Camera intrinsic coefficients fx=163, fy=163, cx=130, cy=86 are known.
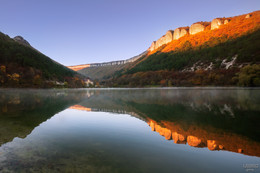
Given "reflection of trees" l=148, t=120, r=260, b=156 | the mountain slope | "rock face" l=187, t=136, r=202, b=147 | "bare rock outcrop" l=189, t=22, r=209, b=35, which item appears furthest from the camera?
"bare rock outcrop" l=189, t=22, r=209, b=35

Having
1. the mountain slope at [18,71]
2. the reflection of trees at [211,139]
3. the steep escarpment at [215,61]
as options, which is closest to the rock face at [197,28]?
the steep escarpment at [215,61]

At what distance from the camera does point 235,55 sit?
10506 cm

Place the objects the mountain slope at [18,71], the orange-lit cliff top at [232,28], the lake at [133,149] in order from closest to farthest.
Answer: the lake at [133,149] → the mountain slope at [18,71] → the orange-lit cliff top at [232,28]

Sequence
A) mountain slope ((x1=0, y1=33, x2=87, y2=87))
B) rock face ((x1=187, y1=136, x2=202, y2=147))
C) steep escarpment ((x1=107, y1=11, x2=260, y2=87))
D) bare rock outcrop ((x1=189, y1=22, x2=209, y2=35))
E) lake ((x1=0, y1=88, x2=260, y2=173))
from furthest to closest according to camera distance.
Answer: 1. bare rock outcrop ((x1=189, y1=22, x2=209, y2=35))
2. steep escarpment ((x1=107, y1=11, x2=260, y2=87))
3. mountain slope ((x1=0, y1=33, x2=87, y2=87))
4. rock face ((x1=187, y1=136, x2=202, y2=147))
5. lake ((x1=0, y1=88, x2=260, y2=173))

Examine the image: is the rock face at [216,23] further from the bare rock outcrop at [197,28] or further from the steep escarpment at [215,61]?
the bare rock outcrop at [197,28]

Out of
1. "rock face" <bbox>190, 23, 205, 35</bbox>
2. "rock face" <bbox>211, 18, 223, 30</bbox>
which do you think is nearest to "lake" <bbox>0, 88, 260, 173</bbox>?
"rock face" <bbox>211, 18, 223, 30</bbox>

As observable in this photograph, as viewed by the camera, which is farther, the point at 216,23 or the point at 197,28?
the point at 197,28

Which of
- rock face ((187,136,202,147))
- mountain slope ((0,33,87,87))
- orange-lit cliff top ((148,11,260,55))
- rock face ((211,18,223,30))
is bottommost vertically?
rock face ((187,136,202,147))

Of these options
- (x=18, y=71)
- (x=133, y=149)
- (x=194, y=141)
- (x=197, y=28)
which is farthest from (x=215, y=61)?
(x=133, y=149)

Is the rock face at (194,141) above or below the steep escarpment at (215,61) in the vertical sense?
below

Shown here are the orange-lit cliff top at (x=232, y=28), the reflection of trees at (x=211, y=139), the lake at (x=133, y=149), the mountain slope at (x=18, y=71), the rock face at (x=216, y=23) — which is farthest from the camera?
the rock face at (x=216, y=23)

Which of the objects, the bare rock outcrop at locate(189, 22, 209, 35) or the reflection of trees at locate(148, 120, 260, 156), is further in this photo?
the bare rock outcrop at locate(189, 22, 209, 35)

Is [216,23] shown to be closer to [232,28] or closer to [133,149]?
[232,28]

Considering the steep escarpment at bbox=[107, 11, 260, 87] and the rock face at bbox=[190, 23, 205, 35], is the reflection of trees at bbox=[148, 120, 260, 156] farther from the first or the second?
the rock face at bbox=[190, 23, 205, 35]
